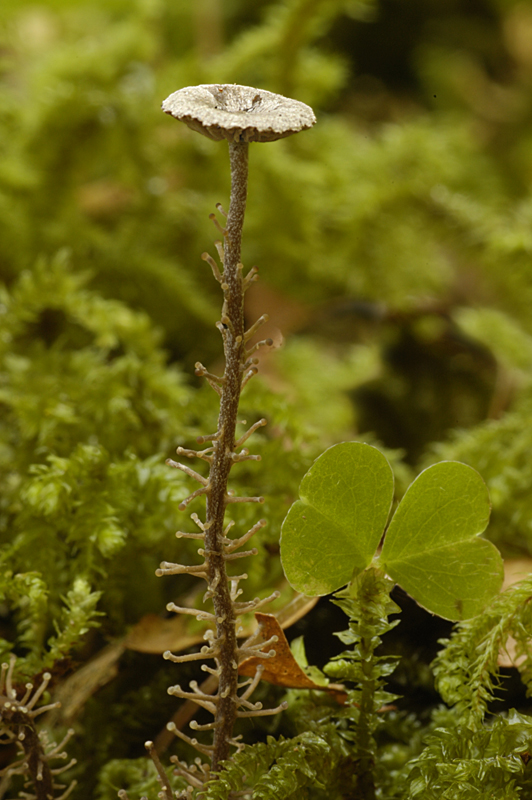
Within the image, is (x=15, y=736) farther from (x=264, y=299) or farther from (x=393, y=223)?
(x=393, y=223)

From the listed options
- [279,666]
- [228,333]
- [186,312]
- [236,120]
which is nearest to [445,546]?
[279,666]

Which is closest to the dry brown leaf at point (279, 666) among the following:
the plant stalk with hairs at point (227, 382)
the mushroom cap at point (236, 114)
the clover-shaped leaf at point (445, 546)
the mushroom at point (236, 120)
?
the plant stalk with hairs at point (227, 382)

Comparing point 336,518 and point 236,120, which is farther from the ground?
point 236,120

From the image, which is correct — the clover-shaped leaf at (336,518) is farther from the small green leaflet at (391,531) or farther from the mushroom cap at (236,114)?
the mushroom cap at (236,114)

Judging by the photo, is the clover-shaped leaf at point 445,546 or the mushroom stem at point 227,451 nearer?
the mushroom stem at point 227,451

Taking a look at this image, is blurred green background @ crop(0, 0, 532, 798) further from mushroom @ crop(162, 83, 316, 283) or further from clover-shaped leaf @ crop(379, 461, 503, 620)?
mushroom @ crop(162, 83, 316, 283)

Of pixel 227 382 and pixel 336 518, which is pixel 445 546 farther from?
pixel 227 382

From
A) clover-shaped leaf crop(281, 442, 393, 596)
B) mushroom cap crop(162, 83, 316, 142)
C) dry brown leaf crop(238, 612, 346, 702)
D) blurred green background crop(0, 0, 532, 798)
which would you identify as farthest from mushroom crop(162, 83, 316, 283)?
blurred green background crop(0, 0, 532, 798)
